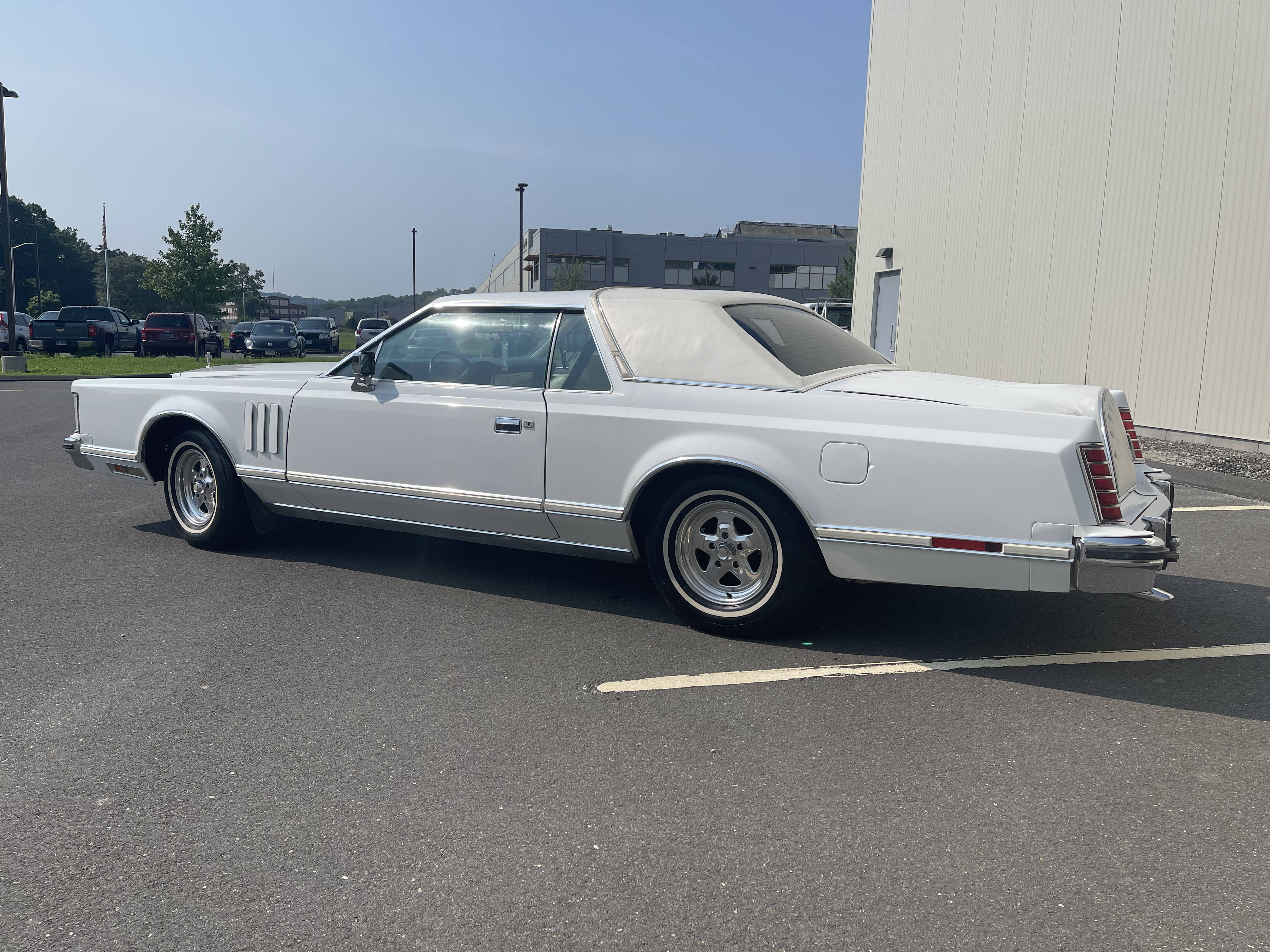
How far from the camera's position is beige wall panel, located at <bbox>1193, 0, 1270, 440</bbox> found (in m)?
10.0

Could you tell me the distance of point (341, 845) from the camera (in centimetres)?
267

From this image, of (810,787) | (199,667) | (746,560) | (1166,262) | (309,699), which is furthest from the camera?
(1166,262)

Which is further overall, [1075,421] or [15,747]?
[1075,421]

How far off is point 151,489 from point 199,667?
4559 millimetres

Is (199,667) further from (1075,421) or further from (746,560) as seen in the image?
(1075,421)

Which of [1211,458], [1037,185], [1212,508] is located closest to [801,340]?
[1212,508]

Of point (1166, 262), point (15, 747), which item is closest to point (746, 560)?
point (15, 747)

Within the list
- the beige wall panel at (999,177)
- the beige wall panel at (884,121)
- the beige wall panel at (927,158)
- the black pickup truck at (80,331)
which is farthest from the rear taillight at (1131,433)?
the black pickup truck at (80,331)

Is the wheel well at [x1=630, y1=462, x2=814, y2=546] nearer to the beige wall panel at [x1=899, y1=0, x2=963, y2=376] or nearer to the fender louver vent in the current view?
the fender louver vent

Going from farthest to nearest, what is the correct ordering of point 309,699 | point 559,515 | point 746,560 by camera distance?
point 559,515, point 746,560, point 309,699

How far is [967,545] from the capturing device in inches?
150

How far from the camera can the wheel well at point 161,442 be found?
237 inches

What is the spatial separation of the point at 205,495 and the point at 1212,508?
738 cm

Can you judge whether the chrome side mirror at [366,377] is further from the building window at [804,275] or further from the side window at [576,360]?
the building window at [804,275]
